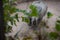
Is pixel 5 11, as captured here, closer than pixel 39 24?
Yes

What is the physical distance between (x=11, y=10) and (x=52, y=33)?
28cm

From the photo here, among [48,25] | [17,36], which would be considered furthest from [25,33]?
[48,25]

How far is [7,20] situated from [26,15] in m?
0.12

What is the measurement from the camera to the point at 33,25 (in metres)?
0.97

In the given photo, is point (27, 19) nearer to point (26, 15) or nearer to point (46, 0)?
point (26, 15)

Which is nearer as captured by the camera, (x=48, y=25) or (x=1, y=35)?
(x=1, y=35)

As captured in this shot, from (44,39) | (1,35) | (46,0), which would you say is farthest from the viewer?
(46,0)

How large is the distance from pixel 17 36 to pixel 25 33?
0.06m

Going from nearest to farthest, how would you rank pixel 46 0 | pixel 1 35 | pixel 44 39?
pixel 1 35, pixel 44 39, pixel 46 0

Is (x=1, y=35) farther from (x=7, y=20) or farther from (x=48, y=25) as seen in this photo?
(x=48, y=25)

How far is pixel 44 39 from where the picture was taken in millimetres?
930

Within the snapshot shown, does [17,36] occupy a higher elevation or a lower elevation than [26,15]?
lower

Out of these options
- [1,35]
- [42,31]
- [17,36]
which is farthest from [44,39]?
[1,35]

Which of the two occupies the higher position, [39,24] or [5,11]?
[5,11]
